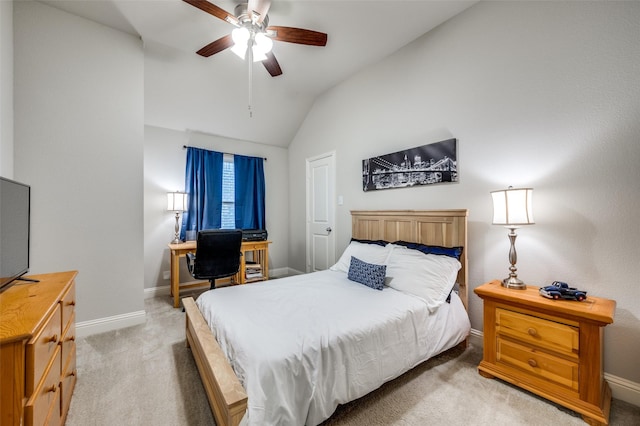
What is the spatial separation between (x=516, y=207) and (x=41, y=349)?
2748 mm

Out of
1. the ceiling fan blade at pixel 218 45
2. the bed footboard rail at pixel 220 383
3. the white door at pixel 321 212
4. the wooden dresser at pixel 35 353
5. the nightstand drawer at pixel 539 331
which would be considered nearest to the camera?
the wooden dresser at pixel 35 353

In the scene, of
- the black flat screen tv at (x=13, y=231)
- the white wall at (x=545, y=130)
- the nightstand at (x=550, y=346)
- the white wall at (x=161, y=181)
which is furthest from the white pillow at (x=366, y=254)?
the white wall at (x=161, y=181)

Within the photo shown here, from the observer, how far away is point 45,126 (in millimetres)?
2299

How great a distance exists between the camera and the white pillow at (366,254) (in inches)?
100

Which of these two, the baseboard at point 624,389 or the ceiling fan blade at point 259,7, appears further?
the ceiling fan blade at point 259,7

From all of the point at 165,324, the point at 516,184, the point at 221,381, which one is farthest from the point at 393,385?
the point at 165,324

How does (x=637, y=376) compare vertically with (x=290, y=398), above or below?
below

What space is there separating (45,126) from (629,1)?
4.54 meters

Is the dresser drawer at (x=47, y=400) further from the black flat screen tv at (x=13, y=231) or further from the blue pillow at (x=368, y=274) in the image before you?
the blue pillow at (x=368, y=274)

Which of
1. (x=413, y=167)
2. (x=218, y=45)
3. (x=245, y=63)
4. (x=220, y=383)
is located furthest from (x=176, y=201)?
(x=413, y=167)

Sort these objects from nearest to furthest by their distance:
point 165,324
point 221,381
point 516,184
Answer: point 221,381 < point 516,184 < point 165,324

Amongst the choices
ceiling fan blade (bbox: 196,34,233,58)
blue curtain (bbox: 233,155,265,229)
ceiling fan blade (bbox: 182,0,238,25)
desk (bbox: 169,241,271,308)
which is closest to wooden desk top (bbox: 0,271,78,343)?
desk (bbox: 169,241,271,308)

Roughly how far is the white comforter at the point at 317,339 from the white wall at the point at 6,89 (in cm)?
193

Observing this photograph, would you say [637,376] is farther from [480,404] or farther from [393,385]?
[393,385]
